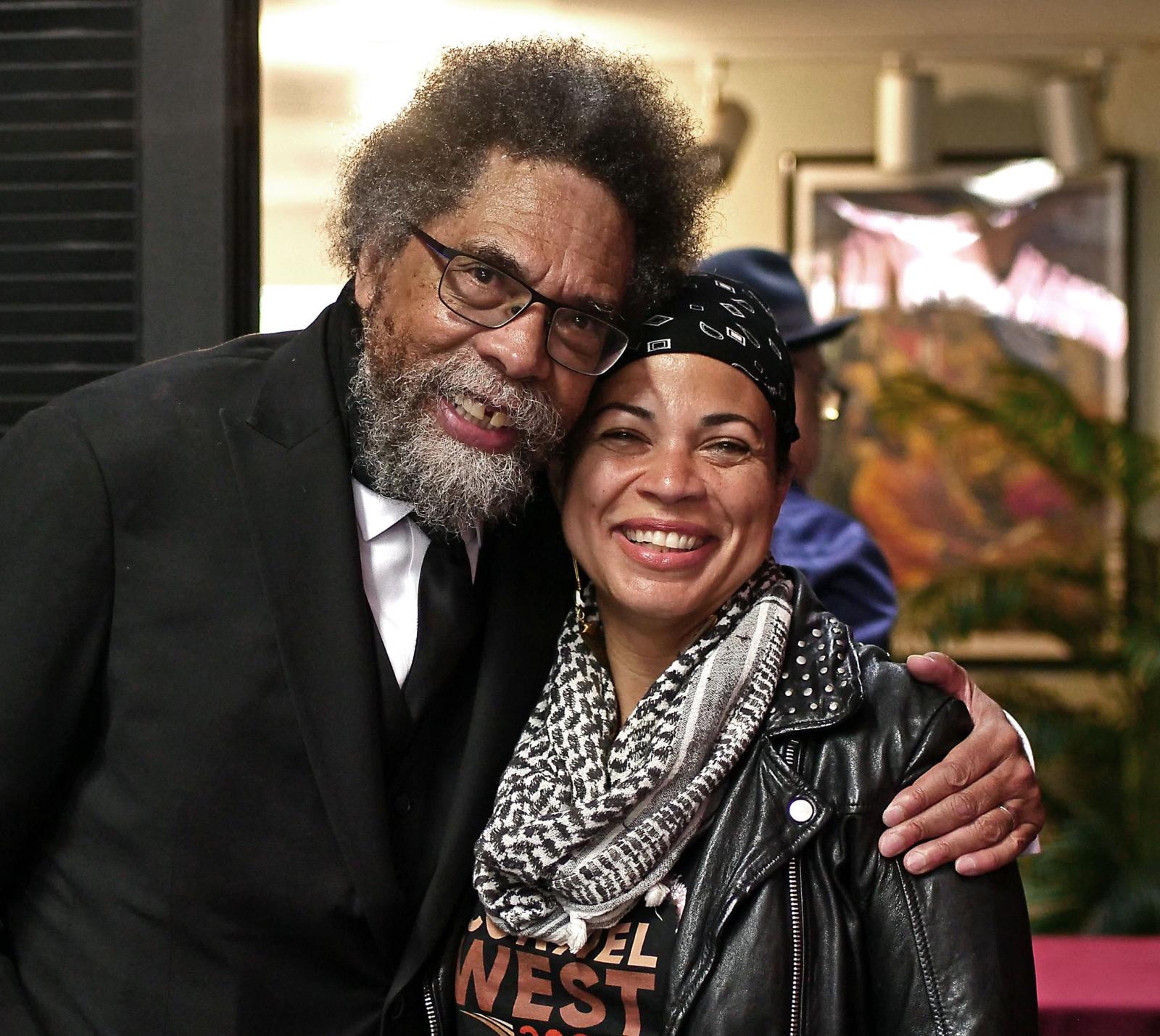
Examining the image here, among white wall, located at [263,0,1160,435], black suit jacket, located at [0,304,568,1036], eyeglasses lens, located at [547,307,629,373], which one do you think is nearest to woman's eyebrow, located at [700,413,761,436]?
eyeglasses lens, located at [547,307,629,373]

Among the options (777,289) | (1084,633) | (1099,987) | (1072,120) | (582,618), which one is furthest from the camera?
(1072,120)

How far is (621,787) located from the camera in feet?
5.31

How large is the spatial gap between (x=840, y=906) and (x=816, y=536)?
1.22 meters

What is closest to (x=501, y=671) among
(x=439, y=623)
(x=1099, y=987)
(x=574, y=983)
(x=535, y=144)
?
(x=439, y=623)

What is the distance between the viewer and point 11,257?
5.56ft

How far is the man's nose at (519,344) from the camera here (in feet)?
5.04

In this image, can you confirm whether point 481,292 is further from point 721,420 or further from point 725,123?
point 725,123

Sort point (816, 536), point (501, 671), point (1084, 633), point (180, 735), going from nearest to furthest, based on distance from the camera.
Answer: point (180, 735) < point (501, 671) < point (816, 536) < point (1084, 633)

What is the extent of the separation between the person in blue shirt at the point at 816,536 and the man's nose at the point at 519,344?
98cm

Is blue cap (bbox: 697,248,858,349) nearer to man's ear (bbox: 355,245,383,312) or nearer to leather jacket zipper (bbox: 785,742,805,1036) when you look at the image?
man's ear (bbox: 355,245,383,312)

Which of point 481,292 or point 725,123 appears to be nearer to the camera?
point 481,292

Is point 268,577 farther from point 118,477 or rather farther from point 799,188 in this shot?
point 799,188

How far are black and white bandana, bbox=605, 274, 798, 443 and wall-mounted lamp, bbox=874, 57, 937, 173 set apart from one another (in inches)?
155

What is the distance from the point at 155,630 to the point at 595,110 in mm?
791
